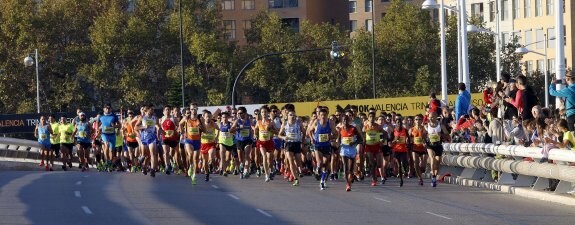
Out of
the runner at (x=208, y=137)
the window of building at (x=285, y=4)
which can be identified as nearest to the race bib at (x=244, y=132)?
the runner at (x=208, y=137)

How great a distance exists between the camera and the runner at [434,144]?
30141 mm

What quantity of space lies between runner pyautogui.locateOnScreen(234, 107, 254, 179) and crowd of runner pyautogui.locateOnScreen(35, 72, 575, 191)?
0.02m

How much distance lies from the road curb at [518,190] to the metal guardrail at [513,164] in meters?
0.19

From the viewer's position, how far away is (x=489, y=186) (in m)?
28.8

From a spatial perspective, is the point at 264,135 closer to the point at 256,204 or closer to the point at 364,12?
the point at 256,204

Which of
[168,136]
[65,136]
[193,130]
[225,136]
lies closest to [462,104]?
[225,136]

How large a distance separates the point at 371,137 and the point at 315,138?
1514 mm

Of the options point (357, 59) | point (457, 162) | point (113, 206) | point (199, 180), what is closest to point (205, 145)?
point (199, 180)

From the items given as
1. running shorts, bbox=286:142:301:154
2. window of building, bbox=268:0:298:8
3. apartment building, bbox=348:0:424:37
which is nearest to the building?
apartment building, bbox=348:0:424:37

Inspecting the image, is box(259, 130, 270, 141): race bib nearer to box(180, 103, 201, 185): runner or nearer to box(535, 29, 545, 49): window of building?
box(180, 103, 201, 185): runner

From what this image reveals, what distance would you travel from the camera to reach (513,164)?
88.4ft

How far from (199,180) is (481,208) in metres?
10.4

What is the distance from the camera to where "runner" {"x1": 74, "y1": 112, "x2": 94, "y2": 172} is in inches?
1612

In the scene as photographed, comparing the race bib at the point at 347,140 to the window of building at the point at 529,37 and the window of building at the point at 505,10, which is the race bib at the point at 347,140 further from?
the window of building at the point at 505,10
